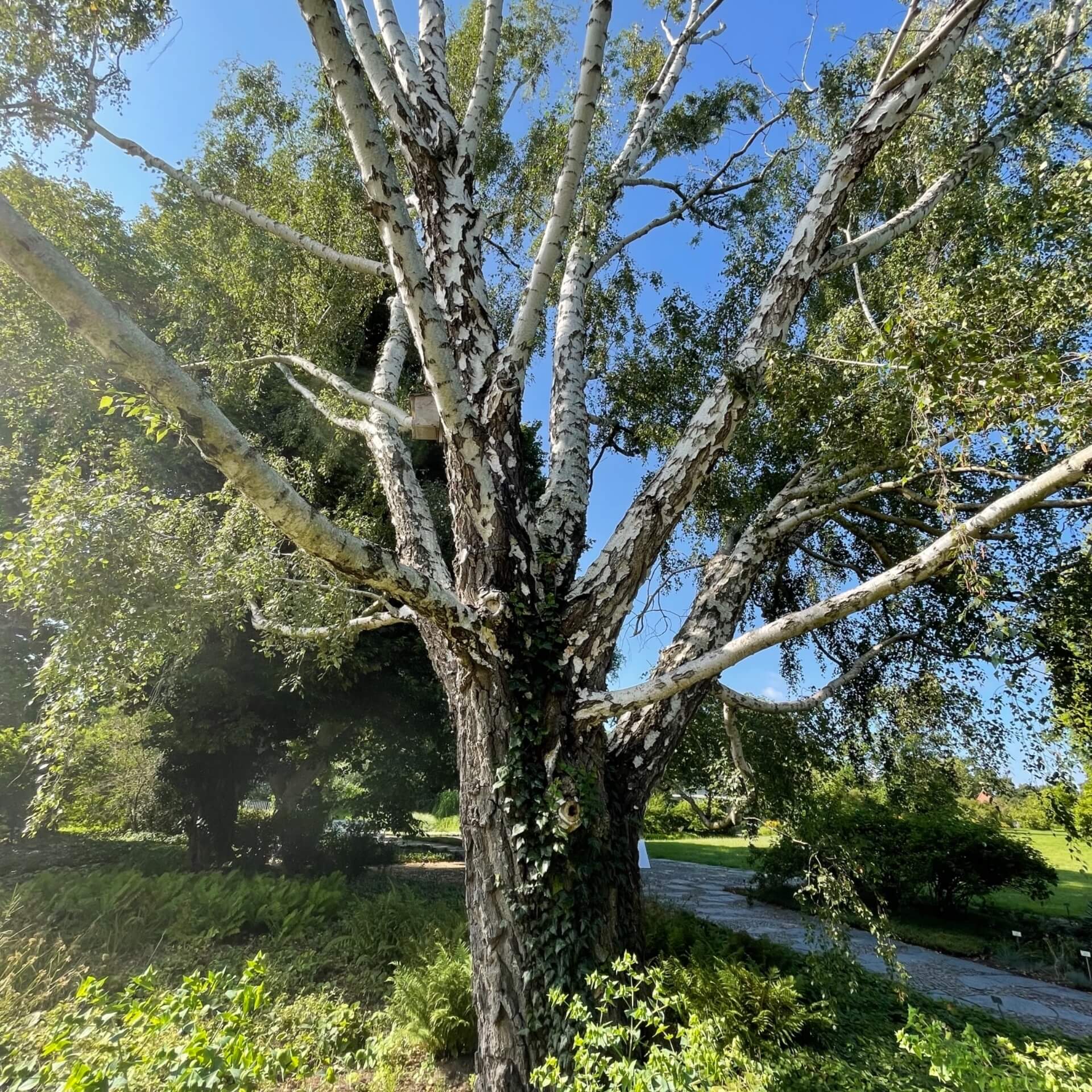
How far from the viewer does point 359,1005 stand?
4.77m

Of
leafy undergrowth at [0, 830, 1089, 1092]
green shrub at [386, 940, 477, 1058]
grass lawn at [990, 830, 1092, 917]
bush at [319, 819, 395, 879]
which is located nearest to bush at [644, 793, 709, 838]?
grass lawn at [990, 830, 1092, 917]

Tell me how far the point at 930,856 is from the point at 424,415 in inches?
400

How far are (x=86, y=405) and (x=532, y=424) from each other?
6.21 meters

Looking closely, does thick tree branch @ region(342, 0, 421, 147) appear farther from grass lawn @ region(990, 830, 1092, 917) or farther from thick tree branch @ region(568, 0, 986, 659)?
grass lawn @ region(990, 830, 1092, 917)

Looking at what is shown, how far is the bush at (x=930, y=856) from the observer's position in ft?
27.2

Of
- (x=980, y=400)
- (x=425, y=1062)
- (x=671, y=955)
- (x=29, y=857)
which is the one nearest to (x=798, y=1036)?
(x=671, y=955)

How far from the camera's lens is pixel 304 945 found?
6160 millimetres

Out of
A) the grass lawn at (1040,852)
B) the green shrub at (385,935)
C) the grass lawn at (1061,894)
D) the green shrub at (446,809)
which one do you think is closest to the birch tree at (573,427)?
the grass lawn at (1040,852)

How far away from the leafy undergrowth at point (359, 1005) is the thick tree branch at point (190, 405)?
1.35 m

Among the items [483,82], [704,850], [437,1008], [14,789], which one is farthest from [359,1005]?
[704,850]

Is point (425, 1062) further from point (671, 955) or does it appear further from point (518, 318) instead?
point (518, 318)

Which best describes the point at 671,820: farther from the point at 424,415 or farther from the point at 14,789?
the point at 424,415

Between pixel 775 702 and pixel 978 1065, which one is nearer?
pixel 978 1065

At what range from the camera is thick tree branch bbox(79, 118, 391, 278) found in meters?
3.64
